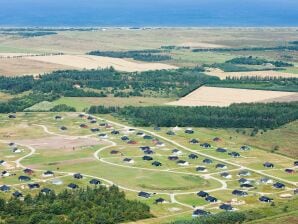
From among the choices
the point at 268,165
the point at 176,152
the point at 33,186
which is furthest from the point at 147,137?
the point at 33,186

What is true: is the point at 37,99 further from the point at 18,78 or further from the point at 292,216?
the point at 292,216

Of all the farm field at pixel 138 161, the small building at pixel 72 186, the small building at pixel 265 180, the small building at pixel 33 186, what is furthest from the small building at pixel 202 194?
the small building at pixel 33 186

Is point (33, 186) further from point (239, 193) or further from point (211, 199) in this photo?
point (239, 193)

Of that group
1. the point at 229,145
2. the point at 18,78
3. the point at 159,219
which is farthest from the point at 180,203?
the point at 18,78

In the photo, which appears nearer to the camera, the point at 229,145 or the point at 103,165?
the point at 103,165

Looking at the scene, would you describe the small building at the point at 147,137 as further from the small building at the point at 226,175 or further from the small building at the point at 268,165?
the small building at the point at 226,175

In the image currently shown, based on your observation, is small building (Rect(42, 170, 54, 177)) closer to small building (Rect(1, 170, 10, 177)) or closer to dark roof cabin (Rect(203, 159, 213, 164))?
small building (Rect(1, 170, 10, 177))
